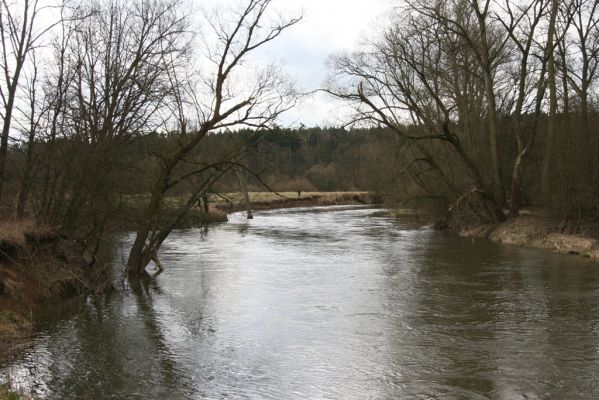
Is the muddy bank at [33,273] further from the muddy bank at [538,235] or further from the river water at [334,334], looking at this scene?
the muddy bank at [538,235]

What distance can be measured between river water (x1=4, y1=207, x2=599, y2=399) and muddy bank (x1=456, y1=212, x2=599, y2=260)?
1.77 meters

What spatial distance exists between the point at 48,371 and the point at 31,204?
29.6ft

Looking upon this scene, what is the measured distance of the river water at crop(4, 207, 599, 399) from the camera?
8250 millimetres

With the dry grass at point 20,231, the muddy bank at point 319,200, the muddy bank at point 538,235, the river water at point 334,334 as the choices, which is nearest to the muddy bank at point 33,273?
the dry grass at point 20,231

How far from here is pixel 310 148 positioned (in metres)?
118

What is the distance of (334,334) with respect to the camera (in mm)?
11047

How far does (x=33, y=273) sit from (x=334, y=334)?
304 inches

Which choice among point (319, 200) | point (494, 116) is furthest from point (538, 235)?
point (319, 200)

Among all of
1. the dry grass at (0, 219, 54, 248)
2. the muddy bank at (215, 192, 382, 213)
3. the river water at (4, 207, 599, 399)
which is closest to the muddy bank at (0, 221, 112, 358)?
the dry grass at (0, 219, 54, 248)

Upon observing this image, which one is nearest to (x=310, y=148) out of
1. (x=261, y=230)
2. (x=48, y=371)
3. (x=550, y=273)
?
(x=261, y=230)

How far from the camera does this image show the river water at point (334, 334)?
8.25 metres

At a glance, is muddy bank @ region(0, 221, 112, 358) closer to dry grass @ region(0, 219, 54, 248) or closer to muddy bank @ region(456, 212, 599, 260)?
dry grass @ region(0, 219, 54, 248)

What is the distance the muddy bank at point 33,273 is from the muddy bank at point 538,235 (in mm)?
16091

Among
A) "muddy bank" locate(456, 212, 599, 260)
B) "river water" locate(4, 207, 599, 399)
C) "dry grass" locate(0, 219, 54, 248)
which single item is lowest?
"river water" locate(4, 207, 599, 399)
